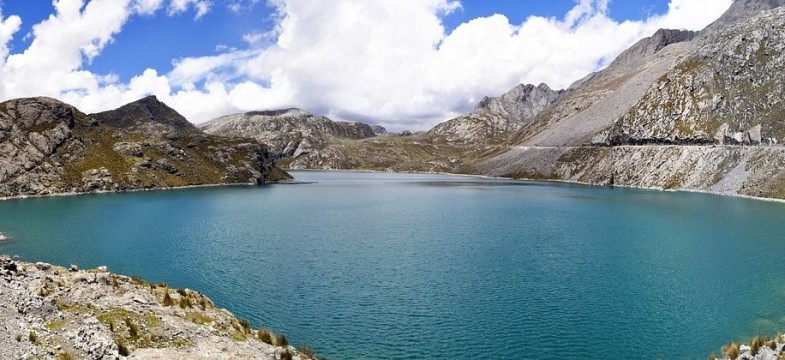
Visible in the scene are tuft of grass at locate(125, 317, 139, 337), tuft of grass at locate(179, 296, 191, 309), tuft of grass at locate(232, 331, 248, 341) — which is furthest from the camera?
tuft of grass at locate(179, 296, 191, 309)

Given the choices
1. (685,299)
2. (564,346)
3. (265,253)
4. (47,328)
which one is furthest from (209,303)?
(685,299)

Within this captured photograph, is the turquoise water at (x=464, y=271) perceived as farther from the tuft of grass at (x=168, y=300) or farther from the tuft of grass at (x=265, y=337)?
the tuft of grass at (x=168, y=300)

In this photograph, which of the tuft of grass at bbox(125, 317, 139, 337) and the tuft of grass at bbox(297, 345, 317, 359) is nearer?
the tuft of grass at bbox(125, 317, 139, 337)

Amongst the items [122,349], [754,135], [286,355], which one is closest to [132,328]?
[122,349]

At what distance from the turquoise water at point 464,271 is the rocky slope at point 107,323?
7.17 metres

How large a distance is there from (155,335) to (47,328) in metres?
6.07

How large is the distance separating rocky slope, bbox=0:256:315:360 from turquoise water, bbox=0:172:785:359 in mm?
7174

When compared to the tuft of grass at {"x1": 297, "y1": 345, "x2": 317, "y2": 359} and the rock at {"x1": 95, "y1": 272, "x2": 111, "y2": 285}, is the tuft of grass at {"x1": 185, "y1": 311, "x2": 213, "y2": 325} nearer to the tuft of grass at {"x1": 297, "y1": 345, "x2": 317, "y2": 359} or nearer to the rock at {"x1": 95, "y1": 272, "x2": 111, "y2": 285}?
the tuft of grass at {"x1": 297, "y1": 345, "x2": 317, "y2": 359}

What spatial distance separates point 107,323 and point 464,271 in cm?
4278

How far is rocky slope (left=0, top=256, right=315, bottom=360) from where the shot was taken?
2911 centimetres

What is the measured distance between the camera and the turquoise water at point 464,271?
42.3 meters

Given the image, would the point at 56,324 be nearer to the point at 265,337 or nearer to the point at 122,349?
the point at 122,349

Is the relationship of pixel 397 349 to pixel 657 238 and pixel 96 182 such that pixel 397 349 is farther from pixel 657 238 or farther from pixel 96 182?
pixel 96 182

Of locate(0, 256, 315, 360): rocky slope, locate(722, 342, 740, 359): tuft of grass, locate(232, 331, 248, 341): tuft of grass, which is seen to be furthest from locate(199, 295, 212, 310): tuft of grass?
locate(722, 342, 740, 359): tuft of grass
